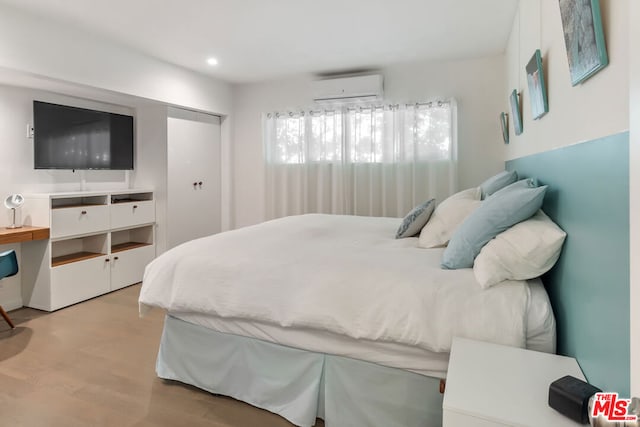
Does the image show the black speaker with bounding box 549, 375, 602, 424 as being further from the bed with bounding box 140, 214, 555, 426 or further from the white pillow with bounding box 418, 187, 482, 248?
the white pillow with bounding box 418, 187, 482, 248

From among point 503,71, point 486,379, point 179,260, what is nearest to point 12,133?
point 179,260

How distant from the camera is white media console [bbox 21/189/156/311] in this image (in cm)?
334

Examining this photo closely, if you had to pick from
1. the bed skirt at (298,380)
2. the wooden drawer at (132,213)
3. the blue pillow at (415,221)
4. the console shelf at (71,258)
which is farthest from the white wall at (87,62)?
the blue pillow at (415,221)

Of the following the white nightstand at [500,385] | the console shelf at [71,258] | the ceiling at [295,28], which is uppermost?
the ceiling at [295,28]

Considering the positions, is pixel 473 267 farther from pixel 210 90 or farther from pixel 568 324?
pixel 210 90

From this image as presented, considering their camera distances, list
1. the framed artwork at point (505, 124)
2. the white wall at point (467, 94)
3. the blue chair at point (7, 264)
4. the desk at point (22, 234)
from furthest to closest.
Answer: the white wall at point (467, 94)
the framed artwork at point (505, 124)
the desk at point (22, 234)
the blue chair at point (7, 264)

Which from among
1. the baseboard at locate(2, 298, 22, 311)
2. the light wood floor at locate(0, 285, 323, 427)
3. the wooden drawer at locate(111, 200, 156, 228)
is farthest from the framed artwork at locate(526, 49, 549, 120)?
the baseboard at locate(2, 298, 22, 311)

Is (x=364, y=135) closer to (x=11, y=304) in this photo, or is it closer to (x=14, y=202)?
(x=14, y=202)

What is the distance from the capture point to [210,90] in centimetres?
482

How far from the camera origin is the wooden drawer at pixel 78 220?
336 cm

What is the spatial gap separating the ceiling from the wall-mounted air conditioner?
0.16 metres

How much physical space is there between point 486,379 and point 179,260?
1.55m

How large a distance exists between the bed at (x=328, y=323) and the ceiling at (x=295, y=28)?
6.20ft

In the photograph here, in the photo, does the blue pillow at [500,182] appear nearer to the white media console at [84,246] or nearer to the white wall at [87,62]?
the white wall at [87,62]
